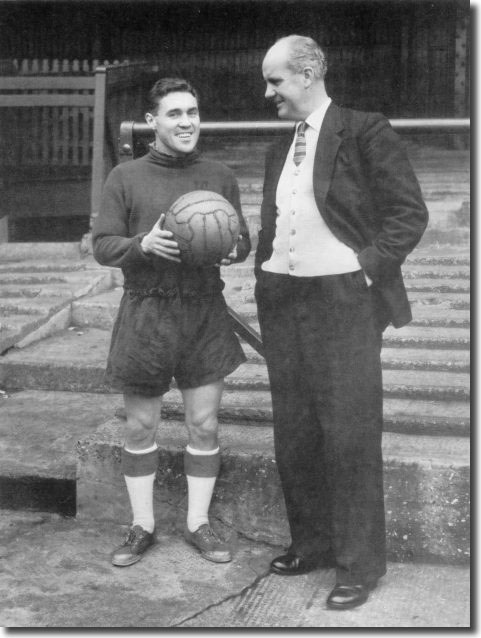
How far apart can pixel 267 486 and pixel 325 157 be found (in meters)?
1.50

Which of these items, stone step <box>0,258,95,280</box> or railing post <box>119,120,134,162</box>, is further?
stone step <box>0,258,95,280</box>

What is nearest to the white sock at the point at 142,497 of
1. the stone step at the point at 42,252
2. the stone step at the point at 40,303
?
the stone step at the point at 40,303

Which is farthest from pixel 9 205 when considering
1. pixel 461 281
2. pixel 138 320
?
pixel 138 320

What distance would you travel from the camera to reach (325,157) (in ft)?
11.3

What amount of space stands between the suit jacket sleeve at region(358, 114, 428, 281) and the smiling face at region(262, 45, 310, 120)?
0.85 feet

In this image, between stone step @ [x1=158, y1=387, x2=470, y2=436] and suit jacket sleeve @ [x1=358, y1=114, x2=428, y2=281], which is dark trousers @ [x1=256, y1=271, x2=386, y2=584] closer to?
suit jacket sleeve @ [x1=358, y1=114, x2=428, y2=281]

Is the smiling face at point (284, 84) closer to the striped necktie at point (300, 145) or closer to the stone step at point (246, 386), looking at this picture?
the striped necktie at point (300, 145)

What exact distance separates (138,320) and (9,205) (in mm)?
6553

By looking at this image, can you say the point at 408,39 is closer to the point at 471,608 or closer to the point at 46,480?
the point at 46,480

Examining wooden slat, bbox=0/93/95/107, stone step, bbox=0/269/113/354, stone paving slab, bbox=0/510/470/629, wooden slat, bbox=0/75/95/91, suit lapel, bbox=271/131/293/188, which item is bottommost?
stone paving slab, bbox=0/510/470/629

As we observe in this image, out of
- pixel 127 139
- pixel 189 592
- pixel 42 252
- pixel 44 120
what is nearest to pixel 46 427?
pixel 127 139

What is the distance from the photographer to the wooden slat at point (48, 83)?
8.68 metres

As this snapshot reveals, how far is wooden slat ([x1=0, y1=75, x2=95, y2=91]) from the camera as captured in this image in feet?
28.5

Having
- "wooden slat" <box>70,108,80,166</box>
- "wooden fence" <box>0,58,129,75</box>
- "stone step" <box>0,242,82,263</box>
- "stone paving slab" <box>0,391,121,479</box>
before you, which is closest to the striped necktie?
"stone paving slab" <box>0,391,121,479</box>
